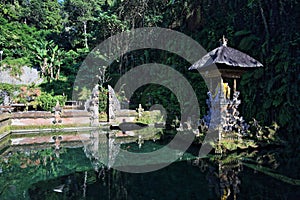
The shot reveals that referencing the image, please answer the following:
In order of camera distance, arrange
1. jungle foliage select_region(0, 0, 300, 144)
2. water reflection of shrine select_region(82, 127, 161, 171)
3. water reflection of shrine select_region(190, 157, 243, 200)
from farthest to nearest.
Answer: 1. jungle foliage select_region(0, 0, 300, 144)
2. water reflection of shrine select_region(82, 127, 161, 171)
3. water reflection of shrine select_region(190, 157, 243, 200)

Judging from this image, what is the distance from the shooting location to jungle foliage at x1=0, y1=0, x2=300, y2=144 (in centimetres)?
1055

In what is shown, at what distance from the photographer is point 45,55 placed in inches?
1044

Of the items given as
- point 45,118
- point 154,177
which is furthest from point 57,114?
point 154,177

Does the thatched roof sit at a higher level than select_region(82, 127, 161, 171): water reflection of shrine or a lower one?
higher

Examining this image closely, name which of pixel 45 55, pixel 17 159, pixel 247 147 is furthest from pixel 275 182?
pixel 45 55

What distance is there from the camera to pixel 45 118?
12.6 m

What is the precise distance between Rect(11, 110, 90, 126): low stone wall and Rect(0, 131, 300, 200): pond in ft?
15.8

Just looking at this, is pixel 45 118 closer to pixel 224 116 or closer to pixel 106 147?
pixel 106 147

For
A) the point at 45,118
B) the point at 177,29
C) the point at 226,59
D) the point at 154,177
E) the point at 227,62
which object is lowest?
the point at 154,177

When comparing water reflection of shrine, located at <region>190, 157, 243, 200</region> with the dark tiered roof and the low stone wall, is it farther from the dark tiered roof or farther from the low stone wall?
the low stone wall

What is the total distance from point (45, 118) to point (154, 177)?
898 cm

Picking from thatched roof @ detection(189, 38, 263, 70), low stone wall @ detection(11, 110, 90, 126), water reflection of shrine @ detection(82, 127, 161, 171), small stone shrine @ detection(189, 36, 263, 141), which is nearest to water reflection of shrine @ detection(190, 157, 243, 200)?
small stone shrine @ detection(189, 36, 263, 141)

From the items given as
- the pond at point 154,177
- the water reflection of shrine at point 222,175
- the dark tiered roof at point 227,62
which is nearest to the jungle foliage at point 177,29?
the dark tiered roof at point 227,62

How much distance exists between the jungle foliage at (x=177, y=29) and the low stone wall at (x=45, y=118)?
4.97 meters
